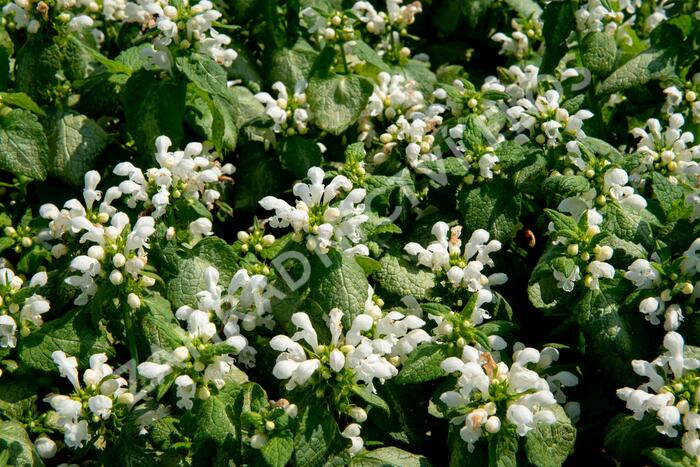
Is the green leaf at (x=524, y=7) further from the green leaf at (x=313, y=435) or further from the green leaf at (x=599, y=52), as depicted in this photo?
the green leaf at (x=313, y=435)

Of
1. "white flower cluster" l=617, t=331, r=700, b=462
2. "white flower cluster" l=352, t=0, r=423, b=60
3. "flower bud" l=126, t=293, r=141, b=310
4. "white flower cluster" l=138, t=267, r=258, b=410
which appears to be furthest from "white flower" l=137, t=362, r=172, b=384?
"white flower cluster" l=352, t=0, r=423, b=60

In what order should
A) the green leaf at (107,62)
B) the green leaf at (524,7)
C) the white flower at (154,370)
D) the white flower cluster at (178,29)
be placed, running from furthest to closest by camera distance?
the green leaf at (524,7) → the green leaf at (107,62) → the white flower cluster at (178,29) → the white flower at (154,370)

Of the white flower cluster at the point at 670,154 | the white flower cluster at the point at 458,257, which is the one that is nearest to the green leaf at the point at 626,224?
the white flower cluster at the point at 670,154

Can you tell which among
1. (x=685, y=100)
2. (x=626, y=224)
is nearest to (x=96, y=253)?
Result: (x=626, y=224)

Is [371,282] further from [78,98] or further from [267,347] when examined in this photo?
[78,98]

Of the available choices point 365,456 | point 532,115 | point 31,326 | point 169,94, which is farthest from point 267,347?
point 532,115

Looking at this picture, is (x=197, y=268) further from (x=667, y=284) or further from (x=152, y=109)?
(x=667, y=284)
